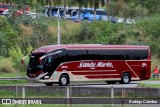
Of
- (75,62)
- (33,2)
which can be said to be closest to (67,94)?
(75,62)

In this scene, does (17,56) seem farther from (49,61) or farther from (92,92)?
(92,92)

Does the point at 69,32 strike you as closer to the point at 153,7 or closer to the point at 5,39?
the point at 5,39

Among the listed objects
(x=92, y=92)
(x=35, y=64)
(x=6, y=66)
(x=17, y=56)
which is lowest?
(x=6, y=66)

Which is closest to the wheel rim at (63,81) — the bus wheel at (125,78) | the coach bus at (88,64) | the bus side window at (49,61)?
the coach bus at (88,64)

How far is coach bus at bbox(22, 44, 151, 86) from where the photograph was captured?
42.5 metres

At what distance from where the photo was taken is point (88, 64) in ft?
146

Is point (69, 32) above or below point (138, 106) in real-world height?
below

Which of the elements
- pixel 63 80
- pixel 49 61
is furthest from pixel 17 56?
pixel 49 61

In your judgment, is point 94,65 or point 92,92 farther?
point 94,65

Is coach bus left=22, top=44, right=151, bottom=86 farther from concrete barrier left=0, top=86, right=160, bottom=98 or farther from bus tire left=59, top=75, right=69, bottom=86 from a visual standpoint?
concrete barrier left=0, top=86, right=160, bottom=98

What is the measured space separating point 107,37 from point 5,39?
497 inches

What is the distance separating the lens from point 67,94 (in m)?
25.0

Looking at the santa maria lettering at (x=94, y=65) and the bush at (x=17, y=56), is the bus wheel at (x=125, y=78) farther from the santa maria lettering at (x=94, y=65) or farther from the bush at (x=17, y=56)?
the bush at (x=17, y=56)

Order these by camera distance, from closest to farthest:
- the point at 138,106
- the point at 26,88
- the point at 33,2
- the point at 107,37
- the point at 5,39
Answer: the point at 138,106, the point at 26,88, the point at 5,39, the point at 107,37, the point at 33,2
